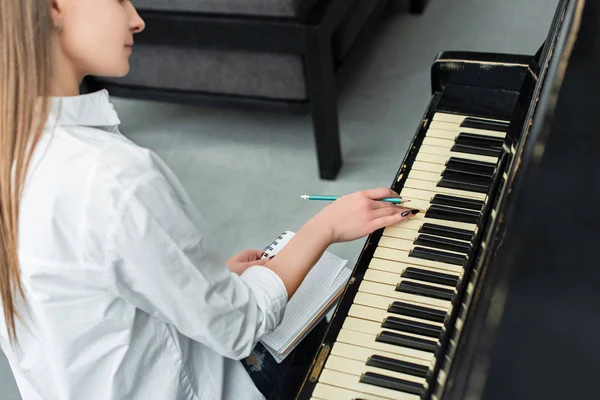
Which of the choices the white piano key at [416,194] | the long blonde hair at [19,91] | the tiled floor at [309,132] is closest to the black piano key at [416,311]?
the white piano key at [416,194]

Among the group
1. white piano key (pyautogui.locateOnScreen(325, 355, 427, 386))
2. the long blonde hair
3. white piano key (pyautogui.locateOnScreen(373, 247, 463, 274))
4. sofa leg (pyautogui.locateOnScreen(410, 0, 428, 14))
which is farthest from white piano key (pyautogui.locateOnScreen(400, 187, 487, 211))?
sofa leg (pyautogui.locateOnScreen(410, 0, 428, 14))

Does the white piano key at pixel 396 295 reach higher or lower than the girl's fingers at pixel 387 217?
lower

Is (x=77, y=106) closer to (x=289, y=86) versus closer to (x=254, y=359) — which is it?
(x=254, y=359)

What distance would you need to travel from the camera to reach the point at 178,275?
898 millimetres

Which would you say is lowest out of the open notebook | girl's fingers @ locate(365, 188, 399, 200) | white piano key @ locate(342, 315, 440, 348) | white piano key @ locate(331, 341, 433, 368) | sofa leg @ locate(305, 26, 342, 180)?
sofa leg @ locate(305, 26, 342, 180)

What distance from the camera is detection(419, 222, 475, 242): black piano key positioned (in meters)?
1.14

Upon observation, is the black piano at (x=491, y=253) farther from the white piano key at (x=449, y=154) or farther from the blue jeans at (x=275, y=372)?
the blue jeans at (x=275, y=372)

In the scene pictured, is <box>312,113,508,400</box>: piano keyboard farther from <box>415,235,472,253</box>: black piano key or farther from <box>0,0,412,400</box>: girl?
<box>0,0,412,400</box>: girl

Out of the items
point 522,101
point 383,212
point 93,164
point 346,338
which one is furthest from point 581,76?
point 93,164

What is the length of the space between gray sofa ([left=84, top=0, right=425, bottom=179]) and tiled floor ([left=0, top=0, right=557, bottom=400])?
0.50 ft

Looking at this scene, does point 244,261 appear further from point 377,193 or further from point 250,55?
point 250,55

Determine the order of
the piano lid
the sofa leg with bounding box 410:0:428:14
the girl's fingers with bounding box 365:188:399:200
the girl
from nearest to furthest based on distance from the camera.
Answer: the piano lid < the girl < the girl's fingers with bounding box 365:188:399:200 < the sofa leg with bounding box 410:0:428:14

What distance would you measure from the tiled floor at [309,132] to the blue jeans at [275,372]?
0.82 metres

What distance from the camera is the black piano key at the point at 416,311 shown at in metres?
1.04
